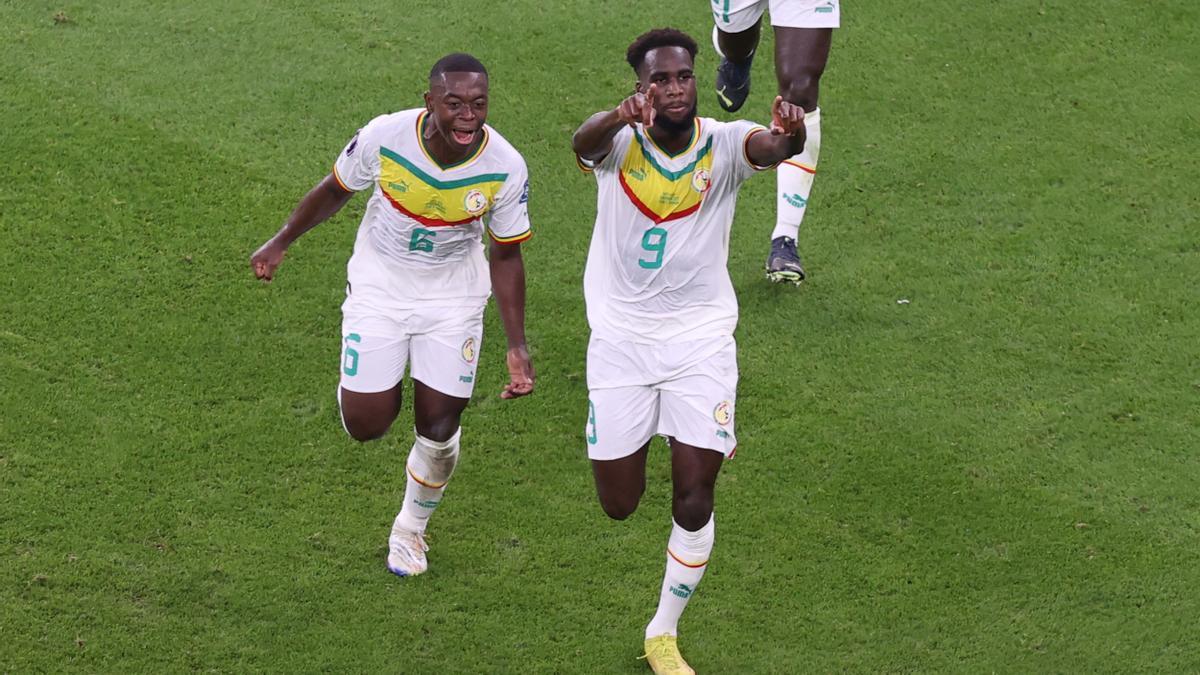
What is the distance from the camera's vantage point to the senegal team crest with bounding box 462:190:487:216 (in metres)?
6.71

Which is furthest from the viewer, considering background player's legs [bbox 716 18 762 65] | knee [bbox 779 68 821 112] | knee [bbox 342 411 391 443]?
background player's legs [bbox 716 18 762 65]

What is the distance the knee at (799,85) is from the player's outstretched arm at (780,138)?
1515 millimetres

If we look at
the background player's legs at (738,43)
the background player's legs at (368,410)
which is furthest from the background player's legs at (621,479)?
the background player's legs at (738,43)

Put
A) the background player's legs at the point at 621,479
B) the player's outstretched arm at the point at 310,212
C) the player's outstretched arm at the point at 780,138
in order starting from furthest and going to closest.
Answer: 1. the player's outstretched arm at the point at 310,212
2. the background player's legs at the point at 621,479
3. the player's outstretched arm at the point at 780,138

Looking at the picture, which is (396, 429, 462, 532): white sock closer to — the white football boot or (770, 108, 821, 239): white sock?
the white football boot

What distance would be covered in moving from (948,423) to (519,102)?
3.66 metres

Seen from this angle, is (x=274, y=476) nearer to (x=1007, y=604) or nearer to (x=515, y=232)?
(x=515, y=232)

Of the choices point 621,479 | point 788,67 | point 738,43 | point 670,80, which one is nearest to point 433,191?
point 670,80

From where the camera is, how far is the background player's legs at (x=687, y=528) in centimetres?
637

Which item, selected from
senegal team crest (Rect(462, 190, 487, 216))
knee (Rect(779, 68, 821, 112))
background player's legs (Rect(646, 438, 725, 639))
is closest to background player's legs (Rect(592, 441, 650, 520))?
background player's legs (Rect(646, 438, 725, 639))

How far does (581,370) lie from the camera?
834 centimetres

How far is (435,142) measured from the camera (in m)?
6.66

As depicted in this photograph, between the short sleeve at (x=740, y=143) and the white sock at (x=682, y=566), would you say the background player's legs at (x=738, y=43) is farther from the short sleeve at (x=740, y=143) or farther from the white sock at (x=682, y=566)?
the white sock at (x=682, y=566)

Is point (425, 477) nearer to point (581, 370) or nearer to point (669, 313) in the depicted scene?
point (669, 313)
